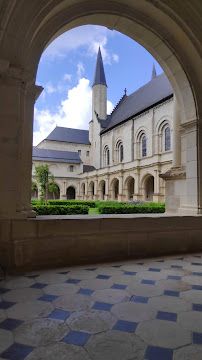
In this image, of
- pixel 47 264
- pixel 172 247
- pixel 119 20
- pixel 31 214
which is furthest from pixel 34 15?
pixel 172 247

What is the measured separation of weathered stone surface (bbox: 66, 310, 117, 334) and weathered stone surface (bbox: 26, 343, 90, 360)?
0.21 metres

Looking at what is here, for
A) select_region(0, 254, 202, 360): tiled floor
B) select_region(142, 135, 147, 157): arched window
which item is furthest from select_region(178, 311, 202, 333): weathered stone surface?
select_region(142, 135, 147, 157): arched window

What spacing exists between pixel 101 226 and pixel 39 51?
2.56 metres

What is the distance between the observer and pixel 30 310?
1.97 meters

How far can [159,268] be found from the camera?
324 cm

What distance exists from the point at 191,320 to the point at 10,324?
131 centimetres

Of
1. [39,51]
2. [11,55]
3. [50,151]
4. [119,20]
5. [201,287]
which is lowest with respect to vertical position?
[201,287]

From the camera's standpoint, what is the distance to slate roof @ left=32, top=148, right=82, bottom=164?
38.4 meters

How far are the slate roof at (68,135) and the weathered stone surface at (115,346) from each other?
142ft

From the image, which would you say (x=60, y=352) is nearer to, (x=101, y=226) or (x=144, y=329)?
(x=144, y=329)

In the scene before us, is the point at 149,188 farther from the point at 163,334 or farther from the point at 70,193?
the point at 163,334

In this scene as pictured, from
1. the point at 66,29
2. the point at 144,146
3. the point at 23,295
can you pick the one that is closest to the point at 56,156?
the point at 144,146

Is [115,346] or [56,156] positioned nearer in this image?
[115,346]

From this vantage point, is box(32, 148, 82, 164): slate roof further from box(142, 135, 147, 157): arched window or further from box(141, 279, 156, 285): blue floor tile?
box(141, 279, 156, 285): blue floor tile
